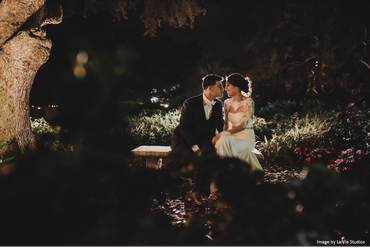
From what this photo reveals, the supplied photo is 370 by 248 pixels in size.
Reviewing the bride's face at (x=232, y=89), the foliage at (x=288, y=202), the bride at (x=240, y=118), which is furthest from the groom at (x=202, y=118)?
the foliage at (x=288, y=202)

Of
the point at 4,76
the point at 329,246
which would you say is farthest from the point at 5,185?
the point at 4,76

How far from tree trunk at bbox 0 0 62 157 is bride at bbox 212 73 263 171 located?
280cm

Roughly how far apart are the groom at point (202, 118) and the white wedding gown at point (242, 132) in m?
0.25

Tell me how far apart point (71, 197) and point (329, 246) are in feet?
3.16

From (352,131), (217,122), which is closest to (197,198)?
(217,122)

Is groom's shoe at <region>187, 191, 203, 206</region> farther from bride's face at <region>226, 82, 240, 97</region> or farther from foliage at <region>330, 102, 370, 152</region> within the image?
foliage at <region>330, 102, 370, 152</region>

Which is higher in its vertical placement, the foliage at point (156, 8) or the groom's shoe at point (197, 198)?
the foliage at point (156, 8)

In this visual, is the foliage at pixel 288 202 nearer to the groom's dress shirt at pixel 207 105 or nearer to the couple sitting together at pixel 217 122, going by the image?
the couple sitting together at pixel 217 122

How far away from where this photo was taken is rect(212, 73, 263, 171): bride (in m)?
4.36

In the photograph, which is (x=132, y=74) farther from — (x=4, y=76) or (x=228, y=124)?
(x=4, y=76)

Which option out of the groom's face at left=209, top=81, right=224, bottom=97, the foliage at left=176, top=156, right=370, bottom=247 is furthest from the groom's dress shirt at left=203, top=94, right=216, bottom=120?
Answer: the foliage at left=176, top=156, right=370, bottom=247

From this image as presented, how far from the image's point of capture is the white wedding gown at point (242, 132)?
4.27 meters

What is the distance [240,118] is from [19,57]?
3.69 m

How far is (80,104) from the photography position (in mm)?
788
